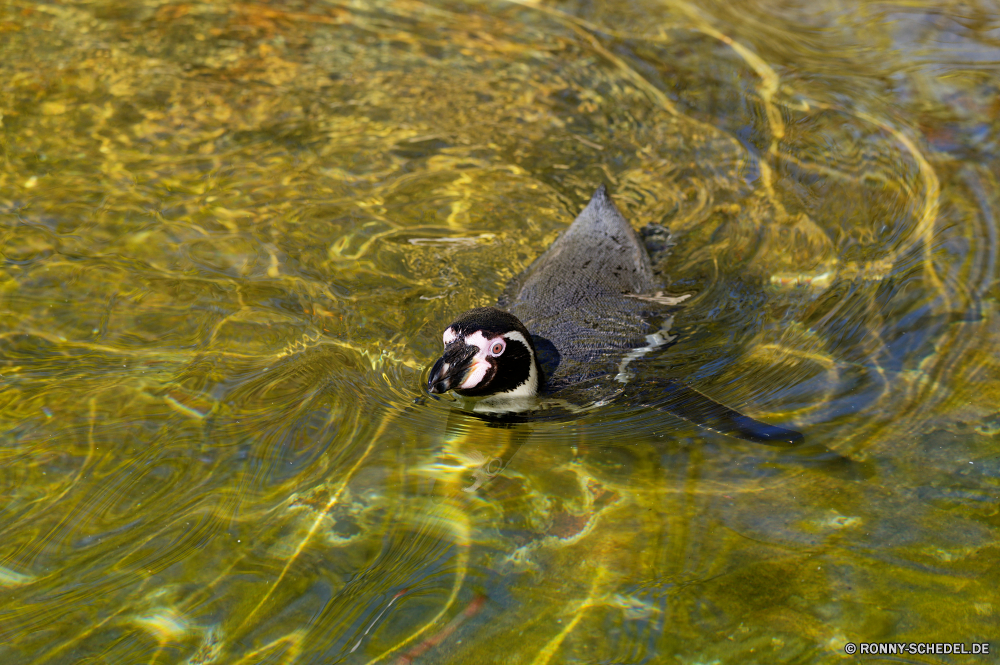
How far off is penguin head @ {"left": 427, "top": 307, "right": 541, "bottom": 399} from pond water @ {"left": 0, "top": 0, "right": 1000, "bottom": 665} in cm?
24

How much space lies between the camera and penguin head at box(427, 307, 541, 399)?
4.57 m

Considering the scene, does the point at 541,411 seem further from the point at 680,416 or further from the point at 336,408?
the point at 336,408

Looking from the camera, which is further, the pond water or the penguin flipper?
the penguin flipper

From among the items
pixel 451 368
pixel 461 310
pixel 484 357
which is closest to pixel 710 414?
pixel 484 357

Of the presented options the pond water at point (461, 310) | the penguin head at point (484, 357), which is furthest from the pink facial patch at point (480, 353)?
the pond water at point (461, 310)

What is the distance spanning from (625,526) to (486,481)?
0.72 metres

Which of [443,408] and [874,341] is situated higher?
[874,341]

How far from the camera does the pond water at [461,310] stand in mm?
3502

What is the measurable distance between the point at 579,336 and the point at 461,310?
0.87m

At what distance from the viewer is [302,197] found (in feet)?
21.7

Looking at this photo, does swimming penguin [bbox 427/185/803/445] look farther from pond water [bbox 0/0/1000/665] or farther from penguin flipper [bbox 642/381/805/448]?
pond water [bbox 0/0/1000/665]

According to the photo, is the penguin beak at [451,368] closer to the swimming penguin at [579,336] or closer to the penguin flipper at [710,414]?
the swimming penguin at [579,336]

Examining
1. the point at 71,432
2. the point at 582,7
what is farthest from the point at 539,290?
the point at 582,7

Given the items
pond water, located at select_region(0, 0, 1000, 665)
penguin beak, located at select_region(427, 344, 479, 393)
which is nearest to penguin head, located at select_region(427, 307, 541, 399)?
penguin beak, located at select_region(427, 344, 479, 393)
